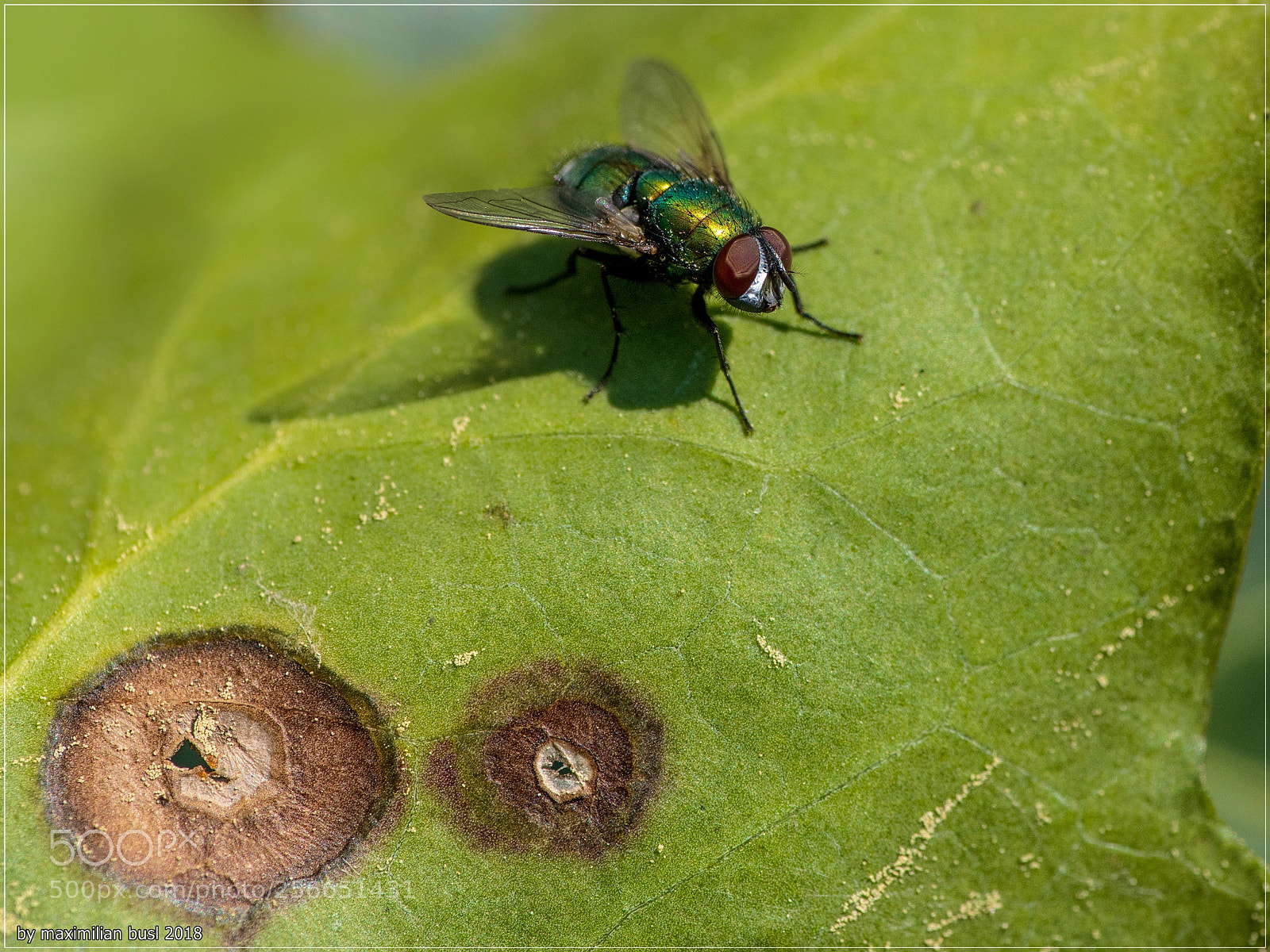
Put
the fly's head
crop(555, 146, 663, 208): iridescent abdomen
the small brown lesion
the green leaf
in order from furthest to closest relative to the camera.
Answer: crop(555, 146, 663, 208): iridescent abdomen, the fly's head, the small brown lesion, the green leaf

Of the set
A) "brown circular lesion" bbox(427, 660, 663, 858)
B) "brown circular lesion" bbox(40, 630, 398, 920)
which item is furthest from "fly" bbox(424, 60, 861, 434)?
"brown circular lesion" bbox(40, 630, 398, 920)

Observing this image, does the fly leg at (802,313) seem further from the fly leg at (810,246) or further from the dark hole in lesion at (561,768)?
the dark hole in lesion at (561,768)

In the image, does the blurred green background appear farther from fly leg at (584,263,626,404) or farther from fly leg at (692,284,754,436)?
fly leg at (584,263,626,404)

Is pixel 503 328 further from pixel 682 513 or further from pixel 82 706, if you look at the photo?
pixel 82 706

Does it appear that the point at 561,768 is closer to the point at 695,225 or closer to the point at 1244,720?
the point at 695,225

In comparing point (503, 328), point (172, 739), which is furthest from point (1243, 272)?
point (172, 739)

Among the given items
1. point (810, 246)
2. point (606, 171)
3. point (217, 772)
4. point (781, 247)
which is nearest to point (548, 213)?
point (606, 171)

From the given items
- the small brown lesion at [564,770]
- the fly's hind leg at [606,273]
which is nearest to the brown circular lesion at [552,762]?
the small brown lesion at [564,770]
